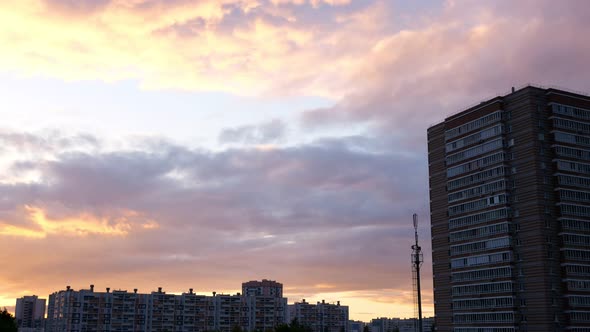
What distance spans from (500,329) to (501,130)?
44.4m

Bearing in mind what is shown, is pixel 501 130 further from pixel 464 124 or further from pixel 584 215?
pixel 584 215

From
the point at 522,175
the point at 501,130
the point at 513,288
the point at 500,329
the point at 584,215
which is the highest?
the point at 501,130

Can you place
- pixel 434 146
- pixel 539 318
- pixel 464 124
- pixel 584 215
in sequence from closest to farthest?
pixel 539 318 → pixel 584 215 → pixel 464 124 → pixel 434 146

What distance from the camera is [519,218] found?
14012 cm

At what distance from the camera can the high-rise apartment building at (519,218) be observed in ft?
438

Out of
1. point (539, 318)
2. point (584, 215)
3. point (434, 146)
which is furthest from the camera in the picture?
point (434, 146)

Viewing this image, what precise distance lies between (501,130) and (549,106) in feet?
37.7

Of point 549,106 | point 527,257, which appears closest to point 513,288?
point 527,257

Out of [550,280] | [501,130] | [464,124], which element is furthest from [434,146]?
[550,280]

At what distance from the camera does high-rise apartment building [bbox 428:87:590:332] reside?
133m

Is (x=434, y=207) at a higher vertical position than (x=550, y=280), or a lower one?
higher

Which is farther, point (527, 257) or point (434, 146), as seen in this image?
point (434, 146)

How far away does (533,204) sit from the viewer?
137000 millimetres

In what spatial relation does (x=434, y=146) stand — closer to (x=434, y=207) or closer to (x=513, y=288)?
(x=434, y=207)
